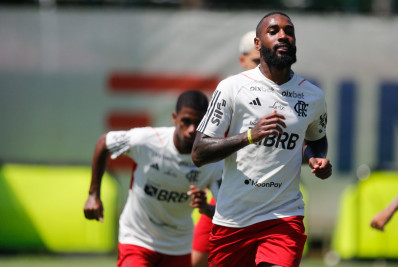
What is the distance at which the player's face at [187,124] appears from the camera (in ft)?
18.9

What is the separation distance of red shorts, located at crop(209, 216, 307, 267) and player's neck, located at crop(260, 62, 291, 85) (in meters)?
0.91

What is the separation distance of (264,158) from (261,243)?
21.9 inches

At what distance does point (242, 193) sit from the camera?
15.9ft

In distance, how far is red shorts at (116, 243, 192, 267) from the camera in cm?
584

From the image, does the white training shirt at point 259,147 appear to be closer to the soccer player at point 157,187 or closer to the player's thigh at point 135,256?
the soccer player at point 157,187

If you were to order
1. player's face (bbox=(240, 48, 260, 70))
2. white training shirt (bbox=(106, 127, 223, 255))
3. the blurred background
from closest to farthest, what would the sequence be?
1. white training shirt (bbox=(106, 127, 223, 255))
2. player's face (bbox=(240, 48, 260, 70))
3. the blurred background

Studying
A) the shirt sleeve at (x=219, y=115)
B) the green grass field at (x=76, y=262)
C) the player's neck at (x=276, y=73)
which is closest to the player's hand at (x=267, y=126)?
the shirt sleeve at (x=219, y=115)

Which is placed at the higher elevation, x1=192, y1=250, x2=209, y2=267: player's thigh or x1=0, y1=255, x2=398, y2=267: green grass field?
x1=192, y1=250, x2=209, y2=267: player's thigh

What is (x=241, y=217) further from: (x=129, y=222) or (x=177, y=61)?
(x=177, y=61)

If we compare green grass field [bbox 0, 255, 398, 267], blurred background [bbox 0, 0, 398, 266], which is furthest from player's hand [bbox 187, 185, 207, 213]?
blurred background [bbox 0, 0, 398, 266]

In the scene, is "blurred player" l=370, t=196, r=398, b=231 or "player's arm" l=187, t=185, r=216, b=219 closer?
"player's arm" l=187, t=185, r=216, b=219

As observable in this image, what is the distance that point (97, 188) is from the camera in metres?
5.93

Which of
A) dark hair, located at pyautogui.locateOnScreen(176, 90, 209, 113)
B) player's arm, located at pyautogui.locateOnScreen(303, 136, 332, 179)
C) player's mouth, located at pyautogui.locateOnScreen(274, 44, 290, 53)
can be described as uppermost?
player's mouth, located at pyautogui.locateOnScreen(274, 44, 290, 53)

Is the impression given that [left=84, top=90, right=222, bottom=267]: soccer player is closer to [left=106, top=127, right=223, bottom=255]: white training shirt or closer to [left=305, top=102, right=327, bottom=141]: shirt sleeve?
[left=106, top=127, right=223, bottom=255]: white training shirt
